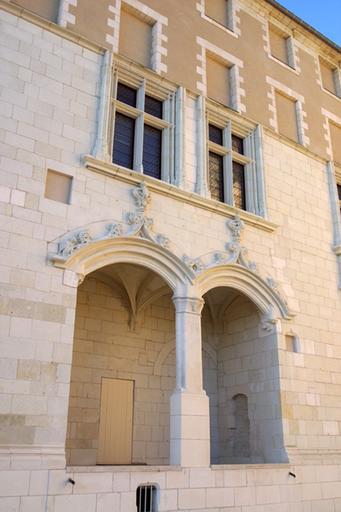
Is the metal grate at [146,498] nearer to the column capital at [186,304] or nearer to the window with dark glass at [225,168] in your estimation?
the column capital at [186,304]

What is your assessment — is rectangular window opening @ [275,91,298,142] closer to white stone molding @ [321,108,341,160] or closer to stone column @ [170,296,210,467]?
white stone molding @ [321,108,341,160]

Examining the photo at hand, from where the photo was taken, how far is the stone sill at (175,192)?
869 cm

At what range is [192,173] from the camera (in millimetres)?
10109

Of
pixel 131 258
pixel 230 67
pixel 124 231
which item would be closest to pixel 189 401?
pixel 131 258

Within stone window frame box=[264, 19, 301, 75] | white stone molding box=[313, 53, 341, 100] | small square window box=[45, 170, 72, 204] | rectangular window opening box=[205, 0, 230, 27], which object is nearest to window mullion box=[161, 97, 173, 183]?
small square window box=[45, 170, 72, 204]

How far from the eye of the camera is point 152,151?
10.2 m

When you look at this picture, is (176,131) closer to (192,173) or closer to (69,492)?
(192,173)

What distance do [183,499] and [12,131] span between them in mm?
6260

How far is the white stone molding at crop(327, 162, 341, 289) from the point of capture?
12.0 metres

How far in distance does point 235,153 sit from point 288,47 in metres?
4.74

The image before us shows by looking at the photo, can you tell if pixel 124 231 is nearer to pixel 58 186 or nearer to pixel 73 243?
pixel 73 243

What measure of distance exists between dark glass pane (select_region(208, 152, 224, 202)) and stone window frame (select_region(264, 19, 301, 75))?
156 inches

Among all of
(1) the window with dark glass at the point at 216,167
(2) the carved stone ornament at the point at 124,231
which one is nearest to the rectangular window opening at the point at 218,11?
(1) the window with dark glass at the point at 216,167

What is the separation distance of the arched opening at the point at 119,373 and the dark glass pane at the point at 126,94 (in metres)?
3.30
